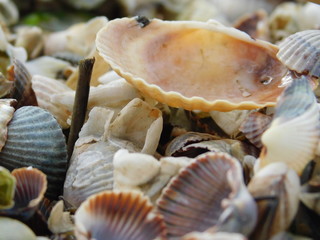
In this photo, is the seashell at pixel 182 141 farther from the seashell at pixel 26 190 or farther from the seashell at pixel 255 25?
the seashell at pixel 255 25

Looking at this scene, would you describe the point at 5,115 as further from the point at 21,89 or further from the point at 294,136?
the point at 294,136

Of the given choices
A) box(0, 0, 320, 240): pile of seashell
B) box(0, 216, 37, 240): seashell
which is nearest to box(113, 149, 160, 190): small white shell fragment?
box(0, 0, 320, 240): pile of seashell

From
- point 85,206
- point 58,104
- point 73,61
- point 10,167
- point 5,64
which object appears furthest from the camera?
point 73,61

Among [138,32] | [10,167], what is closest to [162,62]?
[138,32]

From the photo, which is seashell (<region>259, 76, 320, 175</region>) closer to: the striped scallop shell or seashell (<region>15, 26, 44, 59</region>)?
the striped scallop shell

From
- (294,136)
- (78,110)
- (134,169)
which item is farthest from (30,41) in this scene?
(294,136)

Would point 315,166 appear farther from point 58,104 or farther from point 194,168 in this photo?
point 58,104

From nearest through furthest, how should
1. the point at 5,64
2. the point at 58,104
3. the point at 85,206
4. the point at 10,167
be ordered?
the point at 85,206
the point at 10,167
the point at 58,104
the point at 5,64
